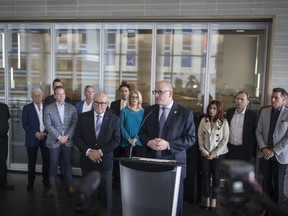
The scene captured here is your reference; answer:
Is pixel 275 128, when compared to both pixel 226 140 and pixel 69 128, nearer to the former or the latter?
pixel 226 140

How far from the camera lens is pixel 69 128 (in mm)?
3953

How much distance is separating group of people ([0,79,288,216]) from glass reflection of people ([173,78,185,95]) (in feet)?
3.66

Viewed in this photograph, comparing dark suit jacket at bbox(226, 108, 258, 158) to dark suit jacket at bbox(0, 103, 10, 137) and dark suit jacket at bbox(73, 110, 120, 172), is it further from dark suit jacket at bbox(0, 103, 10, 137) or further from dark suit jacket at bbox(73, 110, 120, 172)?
dark suit jacket at bbox(0, 103, 10, 137)

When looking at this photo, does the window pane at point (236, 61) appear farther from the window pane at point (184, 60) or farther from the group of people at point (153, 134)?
the group of people at point (153, 134)

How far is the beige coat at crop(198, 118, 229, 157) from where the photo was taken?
3.75 meters

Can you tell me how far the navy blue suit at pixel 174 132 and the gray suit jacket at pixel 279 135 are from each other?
4.47ft

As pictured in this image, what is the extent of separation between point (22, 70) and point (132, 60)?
2.01m

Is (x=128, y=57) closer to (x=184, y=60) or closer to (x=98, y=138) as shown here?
(x=184, y=60)

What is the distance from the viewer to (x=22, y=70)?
5.37 metres

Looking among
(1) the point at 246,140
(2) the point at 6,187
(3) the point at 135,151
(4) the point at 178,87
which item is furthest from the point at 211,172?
(2) the point at 6,187

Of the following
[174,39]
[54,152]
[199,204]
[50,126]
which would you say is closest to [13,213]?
[54,152]

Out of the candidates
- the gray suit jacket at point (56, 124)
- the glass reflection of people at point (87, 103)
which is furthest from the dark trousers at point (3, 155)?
the glass reflection of people at point (87, 103)

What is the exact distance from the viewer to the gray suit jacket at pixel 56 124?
3.85m

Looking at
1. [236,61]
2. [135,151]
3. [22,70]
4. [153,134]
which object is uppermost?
[236,61]
